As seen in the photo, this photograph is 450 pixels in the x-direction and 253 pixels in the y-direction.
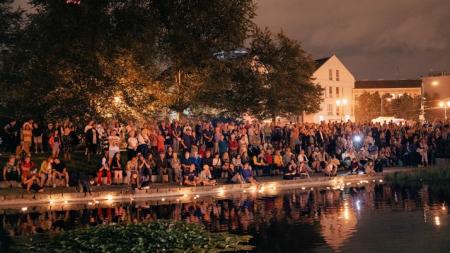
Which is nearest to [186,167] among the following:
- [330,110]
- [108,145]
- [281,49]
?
[108,145]

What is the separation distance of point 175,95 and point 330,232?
62.0ft

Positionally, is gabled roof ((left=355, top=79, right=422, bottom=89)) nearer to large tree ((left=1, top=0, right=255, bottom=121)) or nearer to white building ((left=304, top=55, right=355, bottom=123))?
white building ((left=304, top=55, right=355, bottom=123))

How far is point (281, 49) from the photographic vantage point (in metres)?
53.8

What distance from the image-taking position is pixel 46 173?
23.9 metres

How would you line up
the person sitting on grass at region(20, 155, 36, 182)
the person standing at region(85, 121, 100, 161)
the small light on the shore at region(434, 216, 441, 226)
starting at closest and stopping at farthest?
the small light on the shore at region(434, 216, 441, 226) → the person sitting on grass at region(20, 155, 36, 182) → the person standing at region(85, 121, 100, 161)

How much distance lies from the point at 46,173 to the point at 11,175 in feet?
4.74

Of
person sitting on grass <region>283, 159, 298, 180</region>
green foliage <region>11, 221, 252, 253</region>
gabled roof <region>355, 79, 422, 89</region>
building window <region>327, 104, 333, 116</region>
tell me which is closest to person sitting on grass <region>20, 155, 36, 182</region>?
green foliage <region>11, 221, 252, 253</region>

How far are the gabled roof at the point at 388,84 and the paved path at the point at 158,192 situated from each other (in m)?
98.7

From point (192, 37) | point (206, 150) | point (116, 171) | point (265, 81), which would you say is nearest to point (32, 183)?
point (116, 171)

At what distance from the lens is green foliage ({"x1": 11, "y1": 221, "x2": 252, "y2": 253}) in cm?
1280

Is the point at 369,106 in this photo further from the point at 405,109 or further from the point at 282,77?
the point at 282,77

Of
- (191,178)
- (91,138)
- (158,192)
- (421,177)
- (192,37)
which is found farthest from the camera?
(192,37)

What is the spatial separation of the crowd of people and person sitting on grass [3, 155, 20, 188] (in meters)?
0.04

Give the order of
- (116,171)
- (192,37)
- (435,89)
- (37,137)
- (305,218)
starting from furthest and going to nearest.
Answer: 1. (435,89)
2. (192,37)
3. (37,137)
4. (116,171)
5. (305,218)
